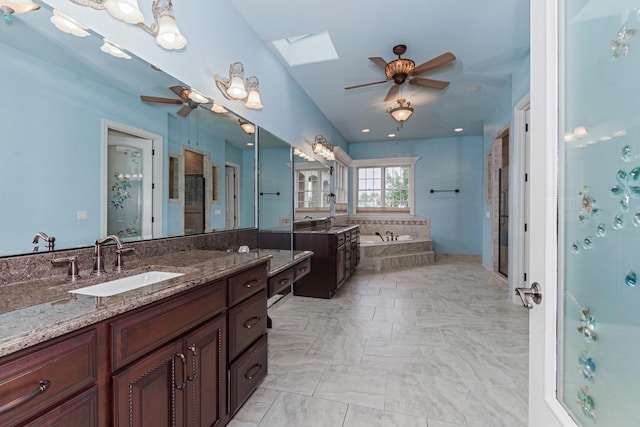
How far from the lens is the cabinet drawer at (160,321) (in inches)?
37.5

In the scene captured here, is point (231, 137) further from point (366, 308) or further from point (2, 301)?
point (366, 308)

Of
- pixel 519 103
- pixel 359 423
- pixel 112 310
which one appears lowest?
pixel 359 423

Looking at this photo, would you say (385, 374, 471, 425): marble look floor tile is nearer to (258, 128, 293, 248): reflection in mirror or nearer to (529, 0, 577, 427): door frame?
(529, 0, 577, 427): door frame

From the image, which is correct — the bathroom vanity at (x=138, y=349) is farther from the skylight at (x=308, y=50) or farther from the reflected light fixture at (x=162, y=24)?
the skylight at (x=308, y=50)

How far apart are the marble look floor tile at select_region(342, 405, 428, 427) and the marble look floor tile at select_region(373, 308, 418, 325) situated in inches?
57.3

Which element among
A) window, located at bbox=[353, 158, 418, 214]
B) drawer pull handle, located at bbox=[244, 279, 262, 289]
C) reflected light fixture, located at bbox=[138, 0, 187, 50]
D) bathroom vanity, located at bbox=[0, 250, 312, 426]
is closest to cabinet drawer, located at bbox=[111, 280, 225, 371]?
bathroom vanity, located at bbox=[0, 250, 312, 426]

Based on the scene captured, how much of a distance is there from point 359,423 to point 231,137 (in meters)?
2.30

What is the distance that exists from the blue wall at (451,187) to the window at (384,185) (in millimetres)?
225

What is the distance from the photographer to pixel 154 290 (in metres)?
1.07

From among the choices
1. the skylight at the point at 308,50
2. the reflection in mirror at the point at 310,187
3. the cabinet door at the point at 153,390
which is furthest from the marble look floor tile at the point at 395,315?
the skylight at the point at 308,50

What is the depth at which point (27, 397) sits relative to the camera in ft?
2.34

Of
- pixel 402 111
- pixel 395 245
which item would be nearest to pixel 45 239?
pixel 402 111

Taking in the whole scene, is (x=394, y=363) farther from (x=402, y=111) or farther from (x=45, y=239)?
(x=402, y=111)

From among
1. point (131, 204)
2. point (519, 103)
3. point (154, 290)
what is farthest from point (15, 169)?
point (519, 103)
